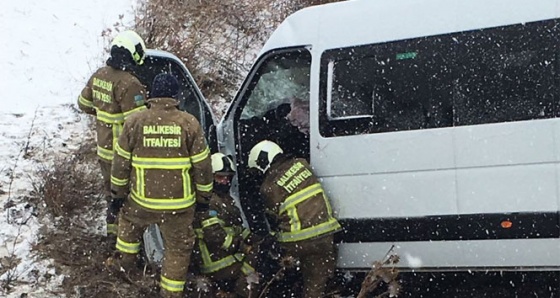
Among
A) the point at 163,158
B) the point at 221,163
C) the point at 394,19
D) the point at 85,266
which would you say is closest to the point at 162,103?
the point at 163,158

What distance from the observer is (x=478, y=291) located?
17.0 feet

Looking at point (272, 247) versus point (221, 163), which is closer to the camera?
point (272, 247)

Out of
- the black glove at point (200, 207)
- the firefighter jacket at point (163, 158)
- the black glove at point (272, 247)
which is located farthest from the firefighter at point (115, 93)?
the black glove at point (272, 247)

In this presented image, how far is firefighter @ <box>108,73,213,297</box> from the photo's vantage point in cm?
517

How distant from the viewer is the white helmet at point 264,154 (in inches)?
217

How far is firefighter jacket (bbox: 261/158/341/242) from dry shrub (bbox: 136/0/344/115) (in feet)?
12.4

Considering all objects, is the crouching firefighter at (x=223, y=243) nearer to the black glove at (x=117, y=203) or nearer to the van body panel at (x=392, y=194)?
the black glove at (x=117, y=203)

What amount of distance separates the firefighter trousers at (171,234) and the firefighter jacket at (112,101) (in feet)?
2.87

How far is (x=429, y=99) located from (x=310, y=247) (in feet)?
4.59

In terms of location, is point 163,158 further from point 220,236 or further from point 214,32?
point 214,32

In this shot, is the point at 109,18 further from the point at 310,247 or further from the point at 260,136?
the point at 310,247

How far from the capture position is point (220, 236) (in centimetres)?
564

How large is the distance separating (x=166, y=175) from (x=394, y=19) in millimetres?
1972

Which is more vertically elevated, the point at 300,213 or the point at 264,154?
the point at 264,154
